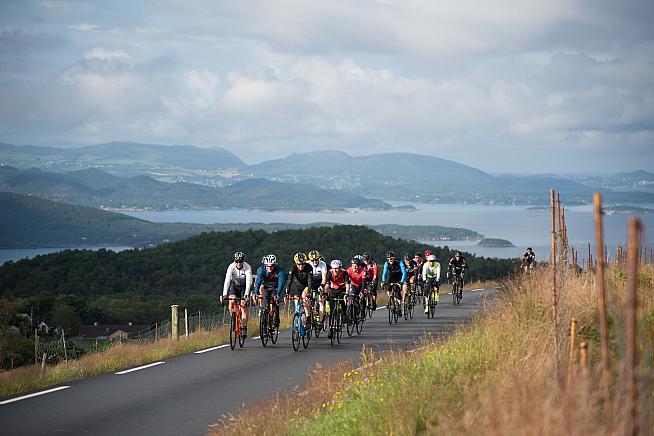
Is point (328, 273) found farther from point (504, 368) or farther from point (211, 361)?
point (504, 368)

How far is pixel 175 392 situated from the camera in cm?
1349

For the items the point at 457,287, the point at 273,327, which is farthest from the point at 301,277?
the point at 457,287

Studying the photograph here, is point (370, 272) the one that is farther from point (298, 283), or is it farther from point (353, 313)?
point (298, 283)

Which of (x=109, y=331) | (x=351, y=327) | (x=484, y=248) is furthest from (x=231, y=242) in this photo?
(x=351, y=327)

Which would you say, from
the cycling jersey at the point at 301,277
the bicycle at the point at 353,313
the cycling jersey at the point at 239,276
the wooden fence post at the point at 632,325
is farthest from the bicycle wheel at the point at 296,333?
A: the wooden fence post at the point at 632,325

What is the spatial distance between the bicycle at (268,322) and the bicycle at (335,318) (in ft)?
4.02

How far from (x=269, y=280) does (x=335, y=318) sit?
6.81 ft

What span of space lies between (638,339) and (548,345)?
1767 mm

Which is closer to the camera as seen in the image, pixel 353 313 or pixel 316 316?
pixel 316 316

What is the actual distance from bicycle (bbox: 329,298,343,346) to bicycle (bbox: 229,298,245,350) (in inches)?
76.6

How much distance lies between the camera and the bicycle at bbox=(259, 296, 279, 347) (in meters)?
19.1

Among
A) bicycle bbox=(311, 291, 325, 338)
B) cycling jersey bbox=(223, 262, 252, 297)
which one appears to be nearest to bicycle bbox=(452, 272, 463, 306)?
bicycle bbox=(311, 291, 325, 338)

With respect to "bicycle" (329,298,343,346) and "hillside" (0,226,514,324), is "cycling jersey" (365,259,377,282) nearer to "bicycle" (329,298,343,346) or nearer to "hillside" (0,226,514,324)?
"bicycle" (329,298,343,346)

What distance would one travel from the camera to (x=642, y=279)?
63.3 feet
